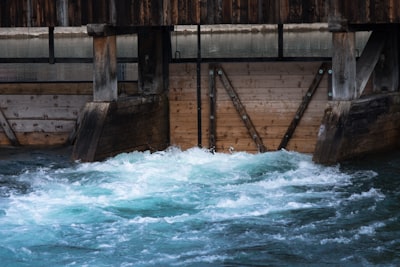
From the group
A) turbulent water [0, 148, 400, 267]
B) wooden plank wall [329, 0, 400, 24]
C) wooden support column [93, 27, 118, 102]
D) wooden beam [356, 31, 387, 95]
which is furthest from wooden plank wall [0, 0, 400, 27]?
turbulent water [0, 148, 400, 267]

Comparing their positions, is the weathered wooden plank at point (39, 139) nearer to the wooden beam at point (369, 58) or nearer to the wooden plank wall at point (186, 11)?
the wooden plank wall at point (186, 11)

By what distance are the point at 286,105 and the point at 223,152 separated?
1448 mm

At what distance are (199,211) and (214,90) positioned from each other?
18.7ft

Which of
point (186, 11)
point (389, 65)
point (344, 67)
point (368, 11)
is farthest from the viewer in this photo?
point (389, 65)

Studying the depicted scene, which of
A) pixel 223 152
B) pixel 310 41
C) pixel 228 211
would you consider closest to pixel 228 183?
pixel 228 211

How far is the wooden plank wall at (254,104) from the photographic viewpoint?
1770 centimetres

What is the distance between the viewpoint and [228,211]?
501 inches

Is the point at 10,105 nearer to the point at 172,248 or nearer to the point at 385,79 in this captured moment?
the point at 385,79

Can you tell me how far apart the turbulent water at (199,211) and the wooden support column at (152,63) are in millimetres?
1761

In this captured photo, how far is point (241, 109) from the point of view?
17.9 metres

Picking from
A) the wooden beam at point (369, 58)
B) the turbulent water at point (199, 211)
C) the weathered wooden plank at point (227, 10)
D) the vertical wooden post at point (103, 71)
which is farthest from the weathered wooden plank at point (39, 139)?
the wooden beam at point (369, 58)

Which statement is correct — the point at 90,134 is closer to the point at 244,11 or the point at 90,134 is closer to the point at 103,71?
the point at 103,71

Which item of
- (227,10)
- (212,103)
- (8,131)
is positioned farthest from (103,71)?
(8,131)

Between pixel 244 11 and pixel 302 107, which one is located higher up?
pixel 244 11
